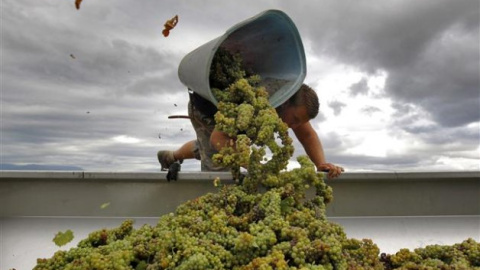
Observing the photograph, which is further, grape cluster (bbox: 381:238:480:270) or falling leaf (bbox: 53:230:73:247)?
falling leaf (bbox: 53:230:73:247)

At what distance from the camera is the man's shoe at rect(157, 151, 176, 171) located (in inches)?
181

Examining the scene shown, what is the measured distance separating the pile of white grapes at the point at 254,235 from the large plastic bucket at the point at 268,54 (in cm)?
73

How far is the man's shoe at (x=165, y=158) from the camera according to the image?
4.59 metres

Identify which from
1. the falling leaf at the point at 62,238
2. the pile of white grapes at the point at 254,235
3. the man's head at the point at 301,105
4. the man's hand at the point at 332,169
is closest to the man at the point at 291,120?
the man's head at the point at 301,105

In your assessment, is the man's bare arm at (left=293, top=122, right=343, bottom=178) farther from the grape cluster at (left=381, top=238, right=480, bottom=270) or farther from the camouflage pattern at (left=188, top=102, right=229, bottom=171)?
the grape cluster at (left=381, top=238, right=480, bottom=270)

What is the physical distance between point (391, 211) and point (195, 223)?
1611 mm

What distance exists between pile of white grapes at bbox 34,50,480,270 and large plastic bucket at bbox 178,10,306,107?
2.39ft

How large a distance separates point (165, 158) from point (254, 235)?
3.52 meters

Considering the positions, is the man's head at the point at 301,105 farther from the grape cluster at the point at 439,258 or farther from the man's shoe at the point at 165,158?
the grape cluster at the point at 439,258

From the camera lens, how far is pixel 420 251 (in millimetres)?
1411

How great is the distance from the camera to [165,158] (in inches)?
183

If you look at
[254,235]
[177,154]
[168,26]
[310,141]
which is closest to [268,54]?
[168,26]

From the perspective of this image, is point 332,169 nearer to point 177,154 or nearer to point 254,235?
point 254,235

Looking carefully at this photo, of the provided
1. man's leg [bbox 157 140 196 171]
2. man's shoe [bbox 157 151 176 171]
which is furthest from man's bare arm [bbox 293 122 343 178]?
man's shoe [bbox 157 151 176 171]
